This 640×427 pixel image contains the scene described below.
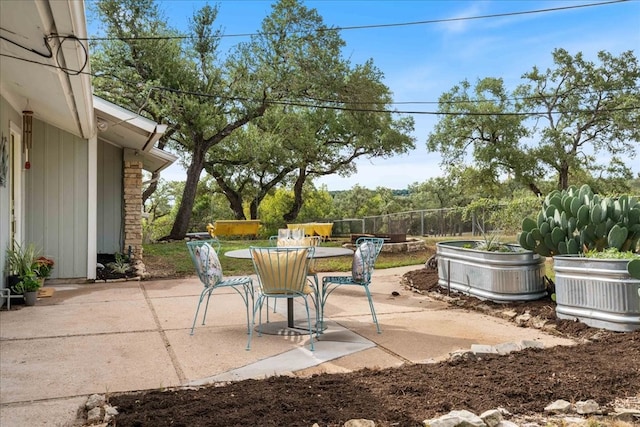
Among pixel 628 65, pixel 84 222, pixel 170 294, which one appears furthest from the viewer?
pixel 628 65

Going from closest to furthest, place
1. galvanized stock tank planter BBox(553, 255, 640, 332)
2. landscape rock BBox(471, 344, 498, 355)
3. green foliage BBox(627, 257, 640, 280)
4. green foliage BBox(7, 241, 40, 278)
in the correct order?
landscape rock BBox(471, 344, 498, 355), green foliage BBox(627, 257, 640, 280), galvanized stock tank planter BBox(553, 255, 640, 332), green foliage BBox(7, 241, 40, 278)

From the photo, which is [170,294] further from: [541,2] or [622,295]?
[541,2]

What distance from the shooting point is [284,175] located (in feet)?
71.8

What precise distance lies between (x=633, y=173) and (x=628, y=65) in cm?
437

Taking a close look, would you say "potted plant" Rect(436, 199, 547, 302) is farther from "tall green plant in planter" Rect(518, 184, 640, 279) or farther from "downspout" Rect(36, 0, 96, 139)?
"downspout" Rect(36, 0, 96, 139)

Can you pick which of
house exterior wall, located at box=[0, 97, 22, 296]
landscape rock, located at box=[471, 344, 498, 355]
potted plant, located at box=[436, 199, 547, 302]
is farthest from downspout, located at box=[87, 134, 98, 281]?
landscape rock, located at box=[471, 344, 498, 355]

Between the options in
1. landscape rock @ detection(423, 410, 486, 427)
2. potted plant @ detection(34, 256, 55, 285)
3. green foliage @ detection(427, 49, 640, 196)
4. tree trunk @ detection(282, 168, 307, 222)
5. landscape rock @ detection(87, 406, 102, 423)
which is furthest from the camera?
tree trunk @ detection(282, 168, 307, 222)

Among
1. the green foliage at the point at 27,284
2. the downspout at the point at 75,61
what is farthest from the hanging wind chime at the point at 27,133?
the green foliage at the point at 27,284

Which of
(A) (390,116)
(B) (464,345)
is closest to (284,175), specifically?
(A) (390,116)

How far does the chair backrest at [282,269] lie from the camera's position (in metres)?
4.09

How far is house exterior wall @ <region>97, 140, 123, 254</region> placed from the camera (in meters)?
9.17

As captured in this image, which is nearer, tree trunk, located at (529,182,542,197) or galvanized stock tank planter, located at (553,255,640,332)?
galvanized stock tank planter, located at (553,255,640,332)

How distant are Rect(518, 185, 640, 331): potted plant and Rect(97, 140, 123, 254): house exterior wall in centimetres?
703

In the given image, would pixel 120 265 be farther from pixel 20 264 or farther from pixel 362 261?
pixel 362 261
